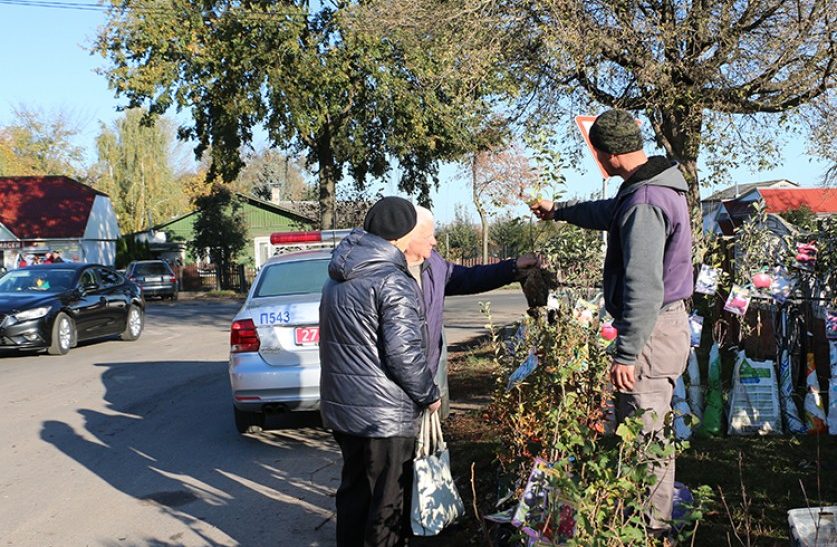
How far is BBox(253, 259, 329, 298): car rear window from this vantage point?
7.82m

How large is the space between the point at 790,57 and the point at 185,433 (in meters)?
9.31

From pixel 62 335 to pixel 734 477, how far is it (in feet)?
40.0

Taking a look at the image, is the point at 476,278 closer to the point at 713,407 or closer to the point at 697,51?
the point at 713,407

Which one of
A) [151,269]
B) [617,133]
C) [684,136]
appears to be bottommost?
[151,269]

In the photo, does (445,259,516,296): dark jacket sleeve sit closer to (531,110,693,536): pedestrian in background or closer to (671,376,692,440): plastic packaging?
(531,110,693,536): pedestrian in background

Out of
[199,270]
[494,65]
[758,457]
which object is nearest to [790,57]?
[494,65]

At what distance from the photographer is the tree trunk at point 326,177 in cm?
2811

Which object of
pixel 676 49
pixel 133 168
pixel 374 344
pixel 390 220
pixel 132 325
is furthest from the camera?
pixel 133 168

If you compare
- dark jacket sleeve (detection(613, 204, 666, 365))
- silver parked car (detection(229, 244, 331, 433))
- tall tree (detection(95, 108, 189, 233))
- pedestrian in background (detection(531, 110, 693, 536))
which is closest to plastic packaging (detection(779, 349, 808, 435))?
pedestrian in background (detection(531, 110, 693, 536))

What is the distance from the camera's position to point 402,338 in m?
3.77

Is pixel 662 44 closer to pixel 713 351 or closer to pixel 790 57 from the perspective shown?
pixel 790 57

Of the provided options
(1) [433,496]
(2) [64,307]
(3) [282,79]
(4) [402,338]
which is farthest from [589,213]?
(3) [282,79]

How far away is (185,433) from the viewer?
809 cm

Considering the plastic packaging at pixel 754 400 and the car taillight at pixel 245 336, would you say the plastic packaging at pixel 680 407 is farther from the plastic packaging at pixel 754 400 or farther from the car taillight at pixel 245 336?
the car taillight at pixel 245 336
